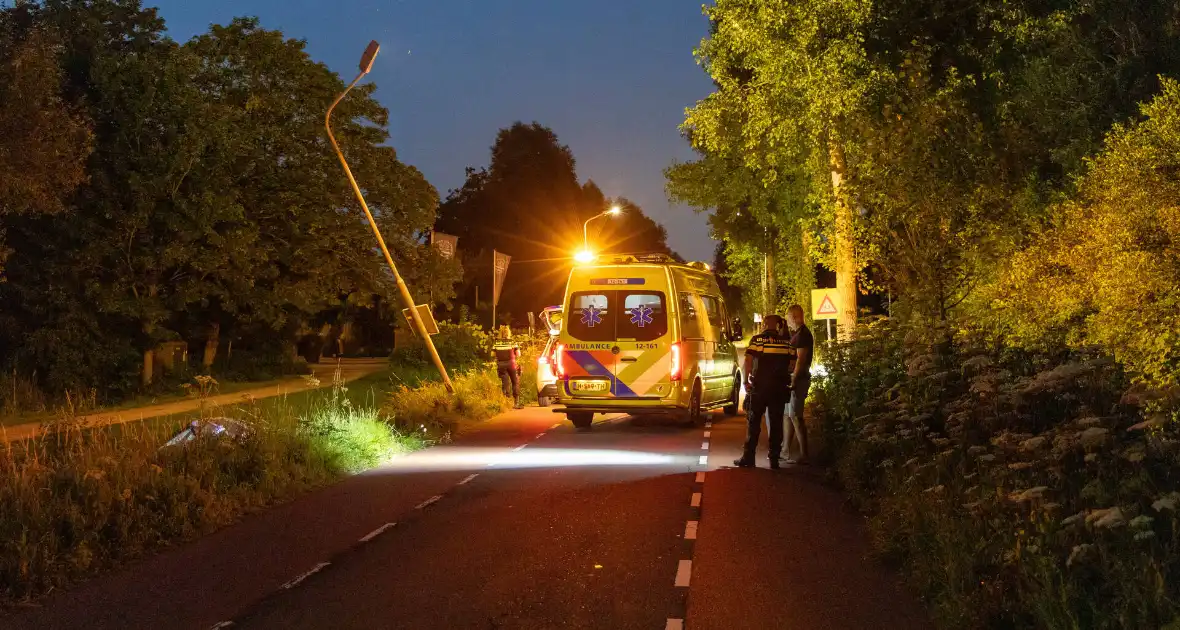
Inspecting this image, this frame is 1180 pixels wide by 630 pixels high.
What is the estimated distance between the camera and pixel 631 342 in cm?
1794

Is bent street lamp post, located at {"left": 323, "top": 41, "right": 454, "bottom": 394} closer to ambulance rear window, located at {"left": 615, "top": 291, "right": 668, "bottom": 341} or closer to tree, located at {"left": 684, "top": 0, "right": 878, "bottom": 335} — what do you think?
ambulance rear window, located at {"left": 615, "top": 291, "right": 668, "bottom": 341}

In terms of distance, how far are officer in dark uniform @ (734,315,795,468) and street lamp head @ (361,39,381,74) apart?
35.4 ft

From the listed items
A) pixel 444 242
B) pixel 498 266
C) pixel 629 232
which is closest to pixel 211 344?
pixel 444 242

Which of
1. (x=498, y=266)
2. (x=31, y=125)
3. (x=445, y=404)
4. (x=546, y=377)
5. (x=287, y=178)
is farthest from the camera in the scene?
(x=287, y=178)

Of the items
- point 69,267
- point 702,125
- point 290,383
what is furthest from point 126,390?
point 702,125

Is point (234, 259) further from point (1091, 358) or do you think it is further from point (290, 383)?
point (1091, 358)

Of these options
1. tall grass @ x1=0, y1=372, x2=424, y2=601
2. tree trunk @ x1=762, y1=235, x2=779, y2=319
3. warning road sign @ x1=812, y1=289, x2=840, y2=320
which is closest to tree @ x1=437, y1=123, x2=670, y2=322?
tree trunk @ x1=762, y1=235, x2=779, y2=319

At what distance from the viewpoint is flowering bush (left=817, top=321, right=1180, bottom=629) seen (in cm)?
572

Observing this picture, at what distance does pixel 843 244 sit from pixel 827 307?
8.45 m

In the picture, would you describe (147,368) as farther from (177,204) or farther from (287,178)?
(287,178)

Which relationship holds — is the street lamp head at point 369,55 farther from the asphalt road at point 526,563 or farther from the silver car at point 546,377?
the asphalt road at point 526,563

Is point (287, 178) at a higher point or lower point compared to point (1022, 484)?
higher

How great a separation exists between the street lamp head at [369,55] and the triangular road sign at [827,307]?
1239cm

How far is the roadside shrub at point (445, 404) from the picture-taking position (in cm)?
1919
